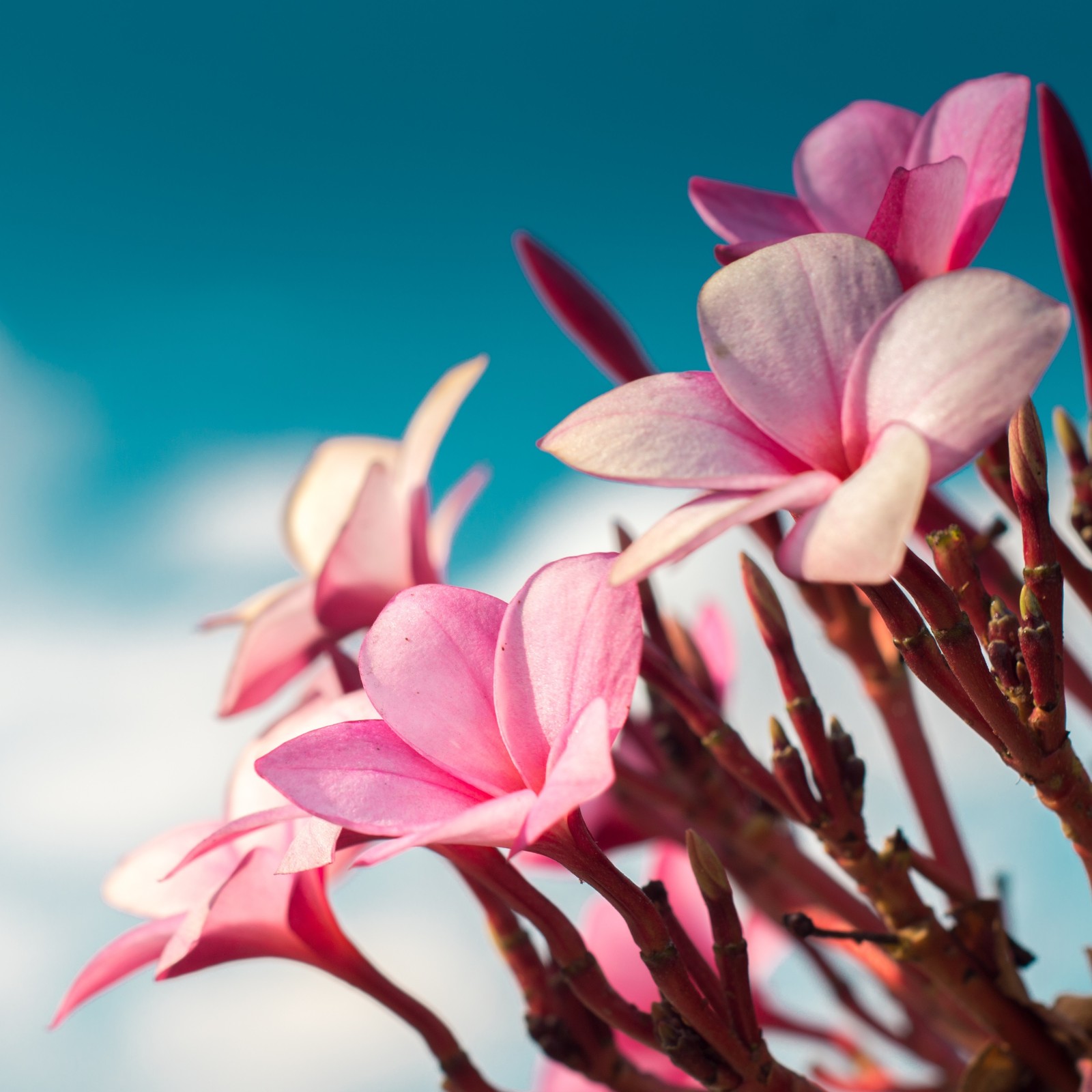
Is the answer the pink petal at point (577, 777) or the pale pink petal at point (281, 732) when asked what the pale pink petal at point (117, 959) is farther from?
the pink petal at point (577, 777)

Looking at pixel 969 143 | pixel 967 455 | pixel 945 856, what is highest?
pixel 969 143

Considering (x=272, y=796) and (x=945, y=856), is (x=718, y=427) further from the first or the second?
(x=945, y=856)

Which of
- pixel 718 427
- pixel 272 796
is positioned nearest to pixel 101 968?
pixel 272 796

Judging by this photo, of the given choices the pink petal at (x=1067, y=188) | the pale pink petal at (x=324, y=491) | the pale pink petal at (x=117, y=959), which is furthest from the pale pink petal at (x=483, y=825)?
the pale pink petal at (x=324, y=491)

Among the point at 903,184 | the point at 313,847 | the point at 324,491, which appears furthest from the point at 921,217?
the point at 324,491

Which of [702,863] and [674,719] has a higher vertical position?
[674,719]

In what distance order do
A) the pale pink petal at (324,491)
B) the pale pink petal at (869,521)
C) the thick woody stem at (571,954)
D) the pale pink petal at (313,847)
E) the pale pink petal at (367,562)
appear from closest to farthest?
the pale pink petal at (869,521)
the pale pink petal at (313,847)
the thick woody stem at (571,954)
the pale pink petal at (367,562)
the pale pink petal at (324,491)

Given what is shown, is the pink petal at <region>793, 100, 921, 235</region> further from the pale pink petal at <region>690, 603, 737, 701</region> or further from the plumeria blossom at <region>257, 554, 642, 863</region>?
the pale pink petal at <region>690, 603, 737, 701</region>
